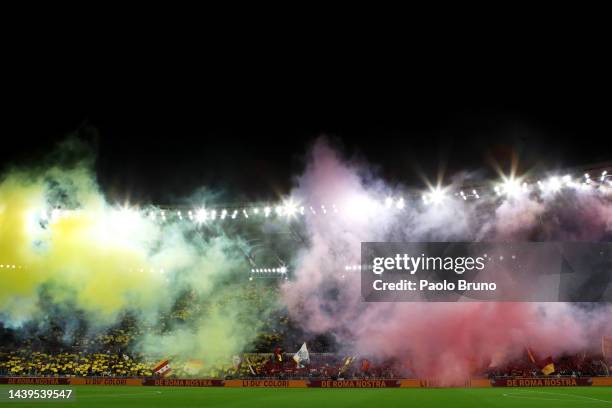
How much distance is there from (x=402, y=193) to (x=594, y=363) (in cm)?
1321

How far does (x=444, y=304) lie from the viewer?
2977 centimetres

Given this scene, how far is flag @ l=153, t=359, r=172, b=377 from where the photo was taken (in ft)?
106

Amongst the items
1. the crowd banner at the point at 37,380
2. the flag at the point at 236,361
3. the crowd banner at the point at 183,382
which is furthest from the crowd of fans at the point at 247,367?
the crowd banner at the point at 37,380

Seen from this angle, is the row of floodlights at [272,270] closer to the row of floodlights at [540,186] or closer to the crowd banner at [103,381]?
the crowd banner at [103,381]

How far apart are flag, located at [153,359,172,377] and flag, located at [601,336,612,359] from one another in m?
23.0

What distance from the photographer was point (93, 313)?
33.5 m

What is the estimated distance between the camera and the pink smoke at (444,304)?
97.2 ft

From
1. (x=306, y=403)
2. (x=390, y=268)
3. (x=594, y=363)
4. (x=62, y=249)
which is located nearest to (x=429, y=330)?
(x=390, y=268)

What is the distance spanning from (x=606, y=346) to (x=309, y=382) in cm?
1557

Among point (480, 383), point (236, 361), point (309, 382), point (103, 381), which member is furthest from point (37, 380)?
point (480, 383)

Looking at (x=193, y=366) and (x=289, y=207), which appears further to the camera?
(x=193, y=366)

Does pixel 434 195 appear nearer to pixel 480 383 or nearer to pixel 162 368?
pixel 480 383

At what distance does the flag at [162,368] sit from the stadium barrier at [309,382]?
896 millimetres

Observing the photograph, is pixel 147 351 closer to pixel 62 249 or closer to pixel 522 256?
pixel 62 249
